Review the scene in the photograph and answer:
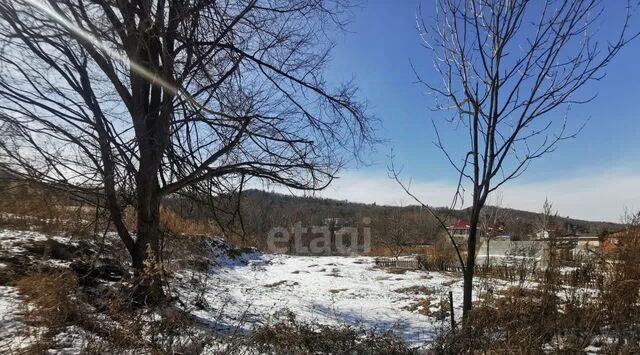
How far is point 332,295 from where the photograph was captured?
8.68m

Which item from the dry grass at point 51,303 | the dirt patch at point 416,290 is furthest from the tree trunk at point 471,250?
the dirt patch at point 416,290

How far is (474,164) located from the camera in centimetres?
363

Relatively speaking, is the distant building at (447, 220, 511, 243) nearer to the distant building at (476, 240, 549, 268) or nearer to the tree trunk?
the distant building at (476, 240, 549, 268)

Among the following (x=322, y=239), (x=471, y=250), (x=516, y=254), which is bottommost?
(x=322, y=239)

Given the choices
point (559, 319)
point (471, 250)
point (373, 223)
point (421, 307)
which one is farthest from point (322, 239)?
point (471, 250)

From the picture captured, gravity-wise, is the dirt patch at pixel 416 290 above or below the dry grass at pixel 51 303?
below

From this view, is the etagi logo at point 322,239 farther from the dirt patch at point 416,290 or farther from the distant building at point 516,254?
the dirt patch at point 416,290

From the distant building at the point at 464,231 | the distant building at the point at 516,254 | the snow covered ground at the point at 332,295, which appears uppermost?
the distant building at the point at 464,231

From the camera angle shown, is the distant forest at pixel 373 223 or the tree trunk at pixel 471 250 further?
the distant forest at pixel 373 223

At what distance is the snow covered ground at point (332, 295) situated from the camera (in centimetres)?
600

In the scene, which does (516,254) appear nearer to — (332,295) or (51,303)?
(332,295)

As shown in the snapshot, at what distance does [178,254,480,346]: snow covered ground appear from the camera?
6.00 metres

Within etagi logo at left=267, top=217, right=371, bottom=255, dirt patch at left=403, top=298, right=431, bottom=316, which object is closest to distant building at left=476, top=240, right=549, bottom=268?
dirt patch at left=403, top=298, right=431, bottom=316

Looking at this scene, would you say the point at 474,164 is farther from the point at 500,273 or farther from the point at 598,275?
the point at 500,273
